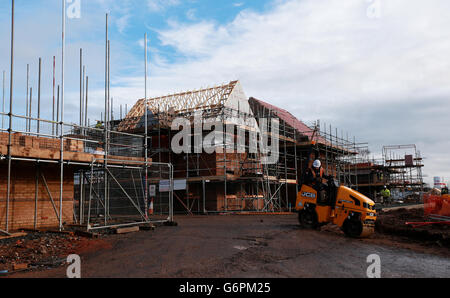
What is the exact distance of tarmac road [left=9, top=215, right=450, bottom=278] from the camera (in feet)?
21.4

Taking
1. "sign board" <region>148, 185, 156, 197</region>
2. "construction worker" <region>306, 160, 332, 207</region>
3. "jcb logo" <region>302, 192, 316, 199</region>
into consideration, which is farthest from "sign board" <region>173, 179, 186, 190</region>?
"construction worker" <region>306, 160, 332, 207</region>

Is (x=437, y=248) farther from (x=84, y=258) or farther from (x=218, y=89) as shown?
(x=218, y=89)

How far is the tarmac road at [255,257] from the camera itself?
6.52m

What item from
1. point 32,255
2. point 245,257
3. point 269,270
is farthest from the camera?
point 32,255

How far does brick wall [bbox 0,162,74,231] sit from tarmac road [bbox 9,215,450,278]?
3.52 meters

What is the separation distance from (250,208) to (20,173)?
14682 millimetres

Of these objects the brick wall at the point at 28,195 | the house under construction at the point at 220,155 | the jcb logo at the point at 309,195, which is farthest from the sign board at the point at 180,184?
the jcb logo at the point at 309,195

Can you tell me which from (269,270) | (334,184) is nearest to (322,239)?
(334,184)

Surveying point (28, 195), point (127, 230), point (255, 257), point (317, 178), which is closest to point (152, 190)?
point (28, 195)

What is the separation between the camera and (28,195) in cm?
1249

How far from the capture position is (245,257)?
25.1 feet

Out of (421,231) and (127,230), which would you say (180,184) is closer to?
(127,230)

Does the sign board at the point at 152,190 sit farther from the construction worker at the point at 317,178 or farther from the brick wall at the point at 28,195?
the construction worker at the point at 317,178

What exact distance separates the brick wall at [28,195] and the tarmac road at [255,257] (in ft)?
11.6
